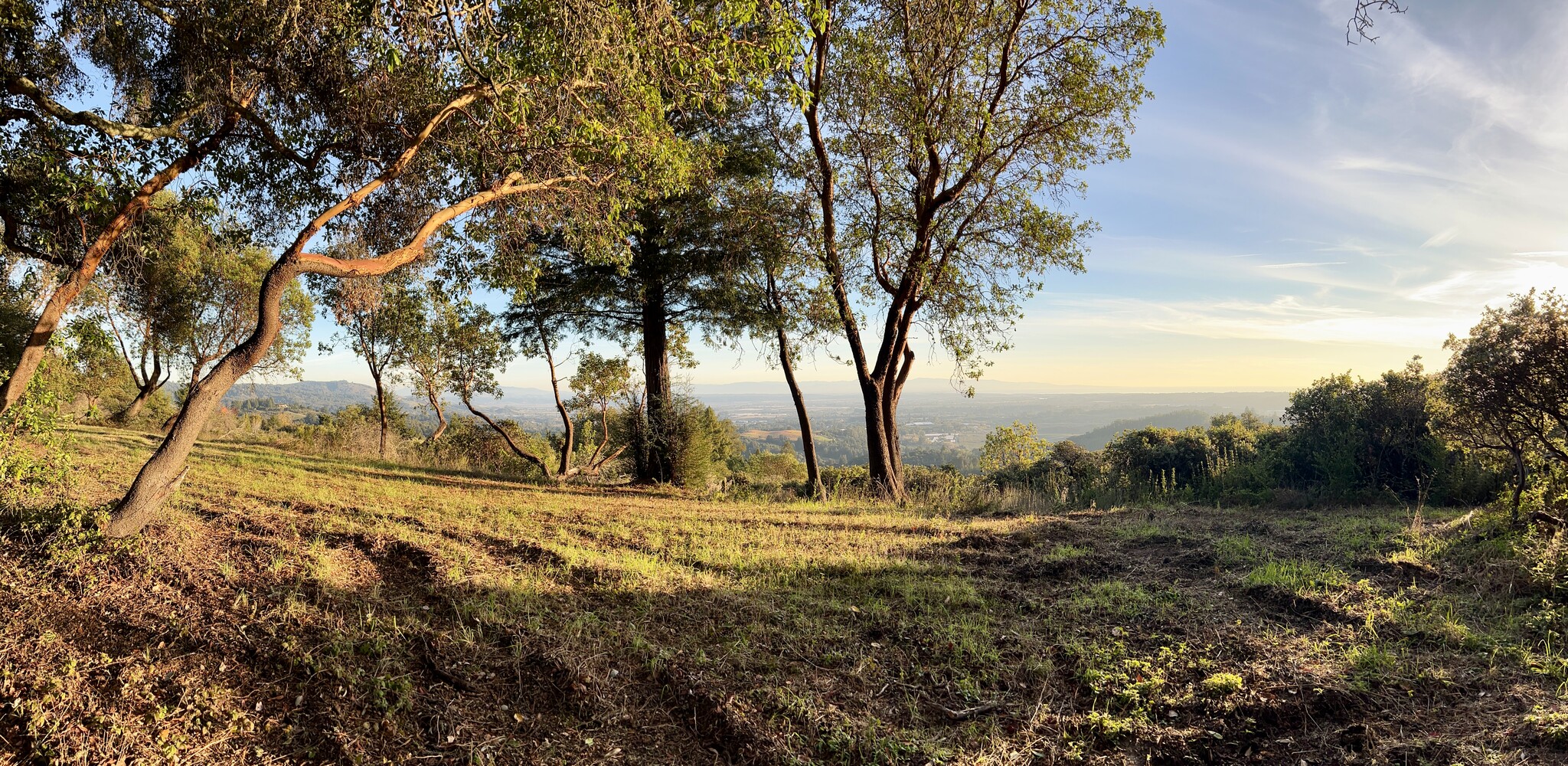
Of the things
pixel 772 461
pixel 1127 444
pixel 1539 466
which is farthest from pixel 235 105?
pixel 772 461

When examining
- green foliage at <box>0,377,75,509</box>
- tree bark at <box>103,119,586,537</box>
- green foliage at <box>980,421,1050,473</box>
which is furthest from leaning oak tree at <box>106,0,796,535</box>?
green foliage at <box>980,421,1050,473</box>

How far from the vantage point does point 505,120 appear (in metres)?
7.09

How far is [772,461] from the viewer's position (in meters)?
36.8

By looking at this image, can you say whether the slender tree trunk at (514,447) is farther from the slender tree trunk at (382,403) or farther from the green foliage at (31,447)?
the green foliage at (31,447)

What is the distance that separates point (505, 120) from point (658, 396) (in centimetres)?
740

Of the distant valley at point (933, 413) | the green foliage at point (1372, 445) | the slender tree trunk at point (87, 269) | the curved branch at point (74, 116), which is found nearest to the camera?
the slender tree trunk at point (87, 269)

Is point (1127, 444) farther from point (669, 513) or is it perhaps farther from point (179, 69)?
point (179, 69)

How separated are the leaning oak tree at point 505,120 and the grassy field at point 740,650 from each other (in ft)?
5.95

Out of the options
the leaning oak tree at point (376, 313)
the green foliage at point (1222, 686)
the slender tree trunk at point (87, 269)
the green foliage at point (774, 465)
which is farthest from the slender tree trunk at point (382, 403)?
the green foliage at point (1222, 686)

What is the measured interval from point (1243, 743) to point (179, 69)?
11.0 m

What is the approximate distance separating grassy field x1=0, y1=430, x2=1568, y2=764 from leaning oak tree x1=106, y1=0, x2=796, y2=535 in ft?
5.95

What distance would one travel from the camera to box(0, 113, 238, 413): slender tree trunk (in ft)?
17.4

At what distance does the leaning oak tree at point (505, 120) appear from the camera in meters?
5.22

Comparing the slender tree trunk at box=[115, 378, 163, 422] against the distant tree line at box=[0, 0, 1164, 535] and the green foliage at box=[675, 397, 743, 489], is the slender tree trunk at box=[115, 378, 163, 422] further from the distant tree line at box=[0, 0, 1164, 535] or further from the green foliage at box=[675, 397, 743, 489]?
the green foliage at box=[675, 397, 743, 489]
